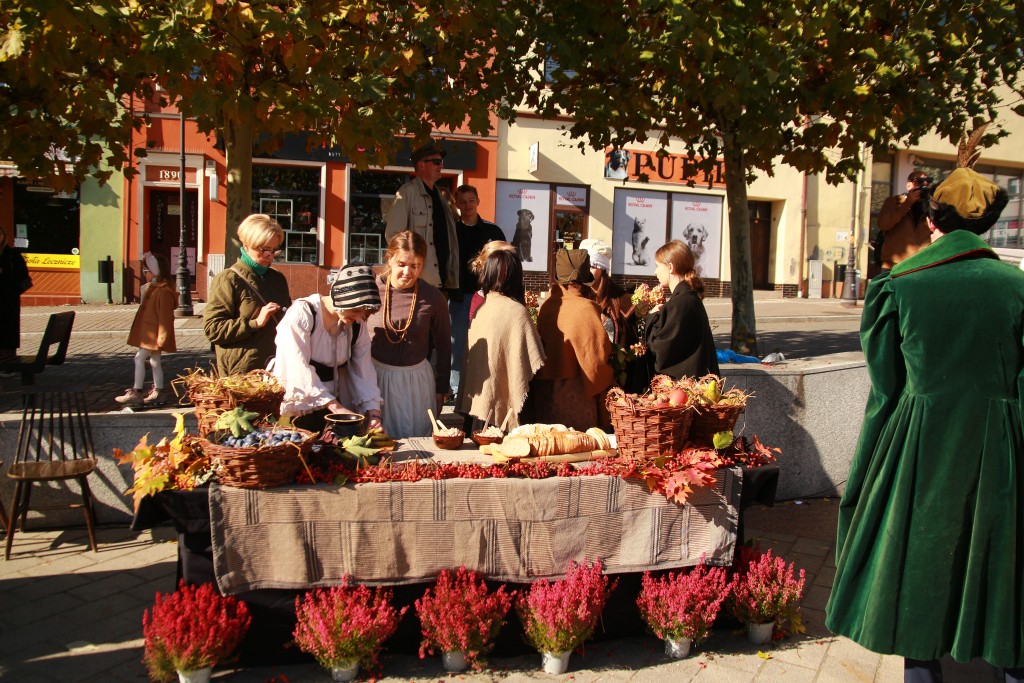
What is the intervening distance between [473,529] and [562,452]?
593mm

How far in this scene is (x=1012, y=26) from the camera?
7809 mm

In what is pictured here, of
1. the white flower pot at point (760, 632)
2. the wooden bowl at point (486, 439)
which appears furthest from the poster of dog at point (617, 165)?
the white flower pot at point (760, 632)

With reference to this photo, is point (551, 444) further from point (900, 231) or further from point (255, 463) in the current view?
point (900, 231)

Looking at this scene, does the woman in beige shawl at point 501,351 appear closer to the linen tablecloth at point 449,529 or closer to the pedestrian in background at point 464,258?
the linen tablecloth at point 449,529

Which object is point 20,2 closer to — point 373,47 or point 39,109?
point 39,109

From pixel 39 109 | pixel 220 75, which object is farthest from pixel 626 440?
pixel 39 109

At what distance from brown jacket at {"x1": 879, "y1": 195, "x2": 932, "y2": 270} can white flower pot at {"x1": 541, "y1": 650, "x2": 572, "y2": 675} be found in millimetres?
4160

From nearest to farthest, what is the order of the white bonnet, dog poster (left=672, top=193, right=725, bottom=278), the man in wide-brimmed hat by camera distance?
the white bonnet → the man in wide-brimmed hat → dog poster (left=672, top=193, right=725, bottom=278)

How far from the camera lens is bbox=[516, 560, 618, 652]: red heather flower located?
3375mm

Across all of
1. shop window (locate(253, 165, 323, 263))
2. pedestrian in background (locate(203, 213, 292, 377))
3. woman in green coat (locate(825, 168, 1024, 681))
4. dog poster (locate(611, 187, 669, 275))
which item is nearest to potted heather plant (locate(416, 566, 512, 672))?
woman in green coat (locate(825, 168, 1024, 681))

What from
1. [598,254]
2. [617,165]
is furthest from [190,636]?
[617,165]

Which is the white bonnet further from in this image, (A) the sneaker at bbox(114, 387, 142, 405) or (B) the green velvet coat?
(A) the sneaker at bbox(114, 387, 142, 405)

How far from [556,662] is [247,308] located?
2717 millimetres

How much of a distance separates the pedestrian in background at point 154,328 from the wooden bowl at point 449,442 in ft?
14.7
